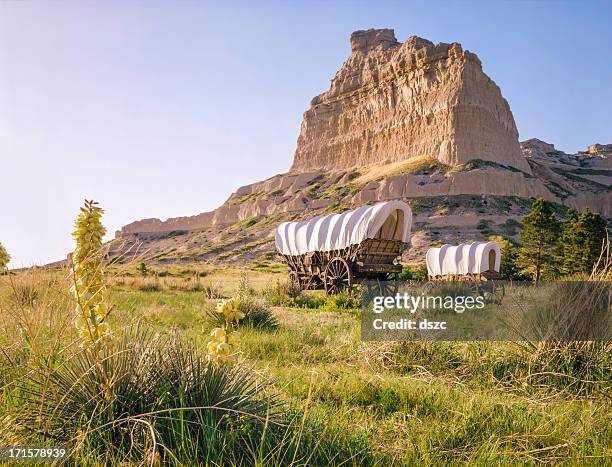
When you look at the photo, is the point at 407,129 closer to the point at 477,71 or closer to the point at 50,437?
the point at 477,71

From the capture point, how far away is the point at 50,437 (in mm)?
2070

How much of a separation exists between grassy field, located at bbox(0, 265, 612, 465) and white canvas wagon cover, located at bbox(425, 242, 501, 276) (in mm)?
12425

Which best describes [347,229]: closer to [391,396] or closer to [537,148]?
[391,396]

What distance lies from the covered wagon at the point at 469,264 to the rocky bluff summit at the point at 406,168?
90.5 ft

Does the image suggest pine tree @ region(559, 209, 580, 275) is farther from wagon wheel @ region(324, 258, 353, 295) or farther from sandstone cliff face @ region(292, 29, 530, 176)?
sandstone cliff face @ region(292, 29, 530, 176)

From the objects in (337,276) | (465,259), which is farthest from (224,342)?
(465,259)

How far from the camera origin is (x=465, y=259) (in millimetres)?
16984

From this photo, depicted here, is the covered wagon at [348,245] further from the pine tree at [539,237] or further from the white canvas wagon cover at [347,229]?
the pine tree at [539,237]

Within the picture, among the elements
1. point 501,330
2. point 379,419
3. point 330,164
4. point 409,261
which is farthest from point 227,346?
point 330,164

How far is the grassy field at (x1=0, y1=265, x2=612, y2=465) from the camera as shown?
2088 millimetres

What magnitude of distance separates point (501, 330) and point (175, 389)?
4384mm

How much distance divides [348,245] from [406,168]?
57.2 m

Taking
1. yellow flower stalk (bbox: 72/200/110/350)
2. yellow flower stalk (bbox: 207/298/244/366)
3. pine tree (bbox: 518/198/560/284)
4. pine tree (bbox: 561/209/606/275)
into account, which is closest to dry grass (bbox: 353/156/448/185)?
pine tree (bbox: 518/198/560/284)


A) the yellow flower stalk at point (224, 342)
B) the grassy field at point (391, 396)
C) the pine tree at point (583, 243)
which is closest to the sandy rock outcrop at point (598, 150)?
the pine tree at point (583, 243)
